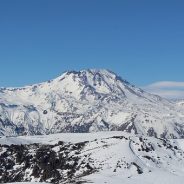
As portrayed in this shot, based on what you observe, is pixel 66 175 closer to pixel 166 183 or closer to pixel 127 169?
pixel 127 169

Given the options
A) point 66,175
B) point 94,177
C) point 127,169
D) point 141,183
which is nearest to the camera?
point 141,183

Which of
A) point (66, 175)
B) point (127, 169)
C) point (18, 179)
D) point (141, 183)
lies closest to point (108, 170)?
Answer: point (127, 169)

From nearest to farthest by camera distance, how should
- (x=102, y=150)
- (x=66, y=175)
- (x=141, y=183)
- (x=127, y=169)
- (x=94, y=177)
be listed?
(x=141, y=183)
(x=94, y=177)
(x=127, y=169)
(x=66, y=175)
(x=102, y=150)

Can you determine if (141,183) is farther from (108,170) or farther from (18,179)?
(18,179)

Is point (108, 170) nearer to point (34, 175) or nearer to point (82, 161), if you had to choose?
point (82, 161)

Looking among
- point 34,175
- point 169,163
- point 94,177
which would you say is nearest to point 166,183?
point 94,177

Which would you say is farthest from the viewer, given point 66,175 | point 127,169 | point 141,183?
point 66,175

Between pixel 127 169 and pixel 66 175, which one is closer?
pixel 127 169

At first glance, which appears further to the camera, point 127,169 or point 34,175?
point 34,175
